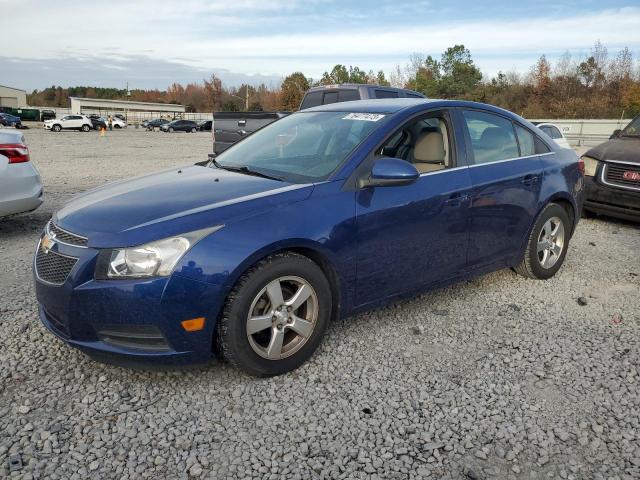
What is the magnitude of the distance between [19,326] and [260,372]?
6.41 ft

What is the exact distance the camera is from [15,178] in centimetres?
598

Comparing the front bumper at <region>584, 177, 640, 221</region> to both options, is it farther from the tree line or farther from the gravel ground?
the tree line

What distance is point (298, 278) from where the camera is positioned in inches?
122

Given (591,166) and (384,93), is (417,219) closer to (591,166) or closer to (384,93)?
(591,166)

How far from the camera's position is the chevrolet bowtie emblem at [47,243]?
10.1 feet

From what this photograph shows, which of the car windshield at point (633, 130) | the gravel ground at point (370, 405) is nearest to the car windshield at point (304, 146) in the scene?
the gravel ground at point (370, 405)

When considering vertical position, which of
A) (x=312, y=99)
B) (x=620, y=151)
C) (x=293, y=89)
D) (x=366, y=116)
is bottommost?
(x=620, y=151)

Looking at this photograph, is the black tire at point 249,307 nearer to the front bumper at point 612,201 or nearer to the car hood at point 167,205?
the car hood at point 167,205

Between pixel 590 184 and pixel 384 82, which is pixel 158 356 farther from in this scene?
pixel 384 82

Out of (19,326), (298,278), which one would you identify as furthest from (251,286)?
(19,326)

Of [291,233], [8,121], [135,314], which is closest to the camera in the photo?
[135,314]

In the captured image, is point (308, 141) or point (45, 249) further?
point (308, 141)

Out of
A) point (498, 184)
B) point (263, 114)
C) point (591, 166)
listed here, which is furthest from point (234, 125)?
point (498, 184)

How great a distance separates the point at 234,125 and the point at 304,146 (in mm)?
7056
